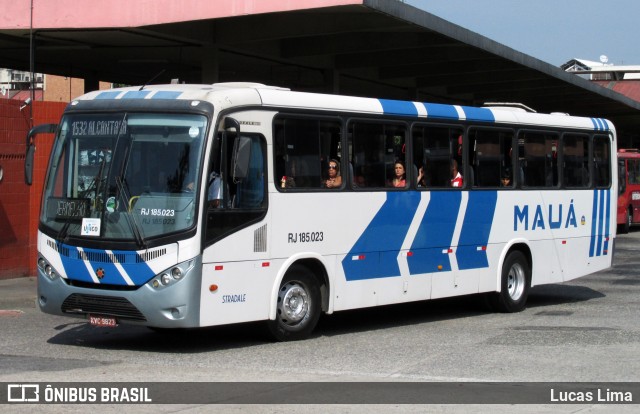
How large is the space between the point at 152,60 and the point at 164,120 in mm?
12914

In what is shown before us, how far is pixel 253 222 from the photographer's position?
12.4m

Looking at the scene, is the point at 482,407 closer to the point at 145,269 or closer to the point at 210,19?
the point at 145,269

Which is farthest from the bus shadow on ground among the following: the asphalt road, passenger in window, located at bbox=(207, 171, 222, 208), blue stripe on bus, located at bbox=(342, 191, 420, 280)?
passenger in window, located at bbox=(207, 171, 222, 208)

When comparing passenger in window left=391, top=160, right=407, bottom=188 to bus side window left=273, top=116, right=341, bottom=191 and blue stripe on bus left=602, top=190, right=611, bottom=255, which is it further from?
blue stripe on bus left=602, top=190, right=611, bottom=255

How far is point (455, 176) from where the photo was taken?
15695mm

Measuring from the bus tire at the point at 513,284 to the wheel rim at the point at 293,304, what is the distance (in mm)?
4452

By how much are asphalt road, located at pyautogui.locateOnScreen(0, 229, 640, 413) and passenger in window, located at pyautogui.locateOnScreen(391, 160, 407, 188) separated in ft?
6.48

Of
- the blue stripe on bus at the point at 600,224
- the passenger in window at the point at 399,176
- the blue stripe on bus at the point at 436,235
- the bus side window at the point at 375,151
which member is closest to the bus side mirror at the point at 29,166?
the bus side window at the point at 375,151

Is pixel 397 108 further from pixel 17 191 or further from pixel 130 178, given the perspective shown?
pixel 17 191

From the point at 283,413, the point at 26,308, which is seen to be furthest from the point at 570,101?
the point at 283,413

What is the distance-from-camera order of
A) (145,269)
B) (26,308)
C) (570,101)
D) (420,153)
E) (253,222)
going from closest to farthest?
1. (145,269)
2. (253,222)
3. (420,153)
4. (26,308)
5. (570,101)

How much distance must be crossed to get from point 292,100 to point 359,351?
3099 millimetres

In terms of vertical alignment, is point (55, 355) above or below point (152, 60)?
below

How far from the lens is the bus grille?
38.4 ft
